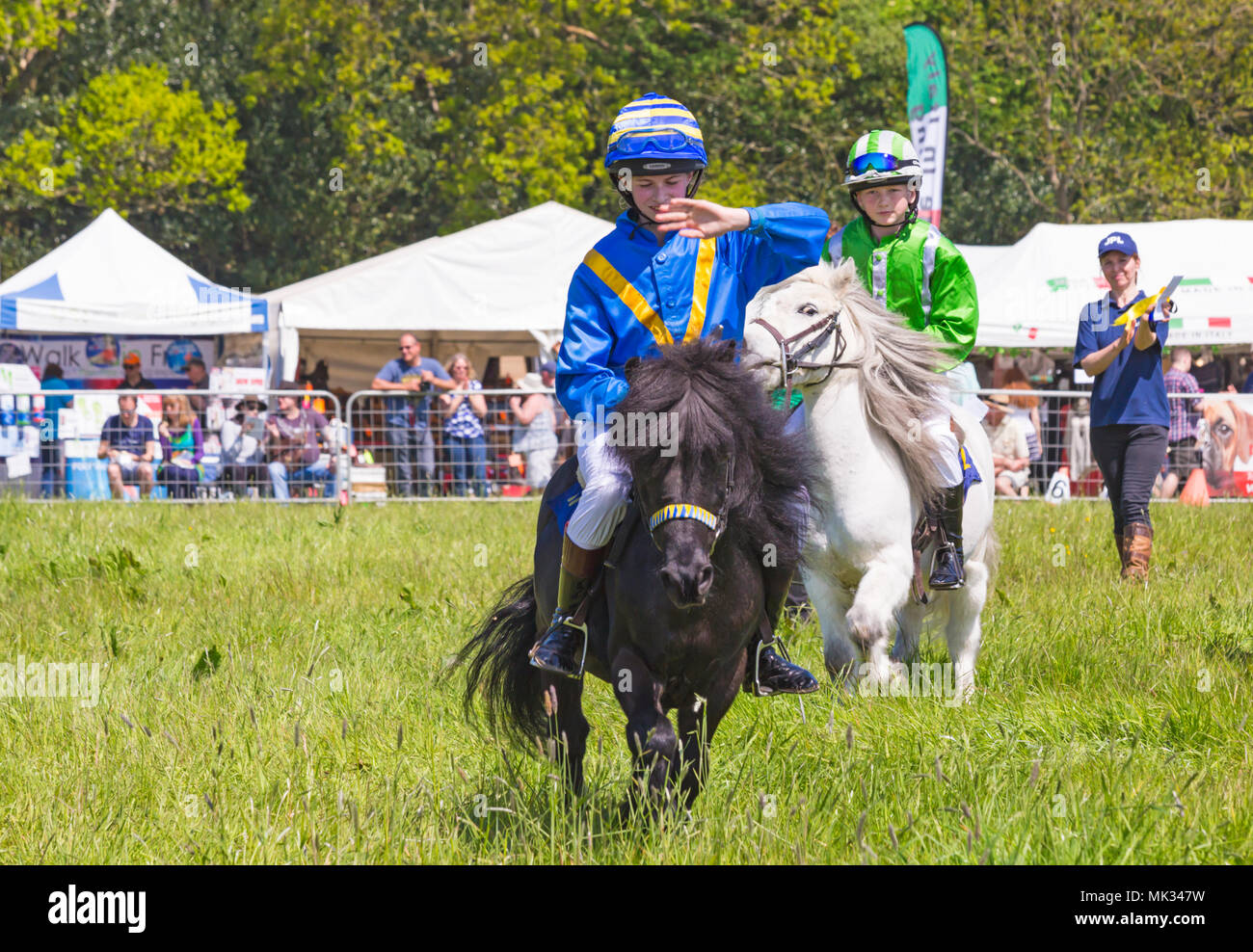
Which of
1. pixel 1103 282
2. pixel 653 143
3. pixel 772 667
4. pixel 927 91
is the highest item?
pixel 927 91

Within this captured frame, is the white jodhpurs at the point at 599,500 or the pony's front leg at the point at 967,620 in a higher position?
the white jodhpurs at the point at 599,500

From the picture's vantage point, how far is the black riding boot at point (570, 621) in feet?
14.8

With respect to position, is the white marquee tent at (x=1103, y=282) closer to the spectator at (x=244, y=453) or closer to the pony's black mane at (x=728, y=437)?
the spectator at (x=244, y=453)

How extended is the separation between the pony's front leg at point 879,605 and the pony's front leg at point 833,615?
0.16m

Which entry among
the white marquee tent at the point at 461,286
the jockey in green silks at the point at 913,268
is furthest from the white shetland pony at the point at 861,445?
the white marquee tent at the point at 461,286

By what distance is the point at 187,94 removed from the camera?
105ft

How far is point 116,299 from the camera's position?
20.1 metres

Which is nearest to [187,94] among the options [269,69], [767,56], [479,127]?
[269,69]

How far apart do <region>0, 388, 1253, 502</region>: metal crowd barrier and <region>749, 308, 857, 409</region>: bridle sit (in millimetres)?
10628

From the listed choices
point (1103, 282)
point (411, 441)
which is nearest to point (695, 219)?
point (411, 441)

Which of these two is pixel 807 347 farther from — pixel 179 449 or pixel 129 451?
pixel 129 451

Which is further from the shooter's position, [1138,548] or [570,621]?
[1138,548]

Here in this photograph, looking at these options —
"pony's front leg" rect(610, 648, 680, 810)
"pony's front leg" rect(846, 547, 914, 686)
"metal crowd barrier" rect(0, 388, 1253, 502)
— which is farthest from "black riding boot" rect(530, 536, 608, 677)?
"metal crowd barrier" rect(0, 388, 1253, 502)

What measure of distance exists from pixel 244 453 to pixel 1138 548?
10674mm
